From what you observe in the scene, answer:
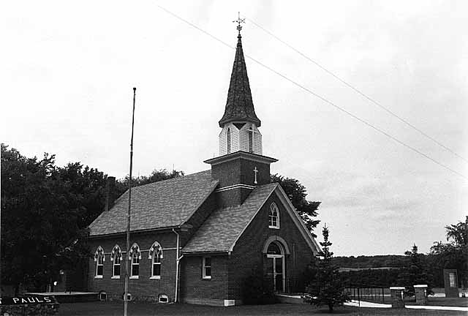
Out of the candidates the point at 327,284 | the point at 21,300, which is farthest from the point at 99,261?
the point at 327,284

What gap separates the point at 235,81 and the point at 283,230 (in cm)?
1072

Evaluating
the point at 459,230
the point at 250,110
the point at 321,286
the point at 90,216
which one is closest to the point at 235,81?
the point at 250,110

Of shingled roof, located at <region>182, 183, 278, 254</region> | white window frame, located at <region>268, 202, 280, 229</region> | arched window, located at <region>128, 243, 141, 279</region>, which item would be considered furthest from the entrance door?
arched window, located at <region>128, 243, 141, 279</region>

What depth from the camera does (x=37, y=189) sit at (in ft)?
82.6

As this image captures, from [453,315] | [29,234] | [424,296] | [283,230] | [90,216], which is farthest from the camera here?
[90,216]

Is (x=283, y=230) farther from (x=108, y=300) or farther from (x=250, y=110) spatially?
(x=108, y=300)

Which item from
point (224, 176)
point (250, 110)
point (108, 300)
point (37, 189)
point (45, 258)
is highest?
point (250, 110)

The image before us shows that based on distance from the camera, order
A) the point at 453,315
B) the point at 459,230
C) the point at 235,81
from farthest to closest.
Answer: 1. the point at 459,230
2. the point at 235,81
3. the point at 453,315

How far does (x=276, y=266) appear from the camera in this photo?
33.8 m

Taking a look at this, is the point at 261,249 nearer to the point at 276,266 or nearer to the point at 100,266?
the point at 276,266

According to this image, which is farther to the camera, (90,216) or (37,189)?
(90,216)

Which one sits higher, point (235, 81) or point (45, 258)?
point (235, 81)

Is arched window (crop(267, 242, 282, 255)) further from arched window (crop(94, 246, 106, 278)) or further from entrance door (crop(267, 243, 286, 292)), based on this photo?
arched window (crop(94, 246, 106, 278))

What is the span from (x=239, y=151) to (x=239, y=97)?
4312mm
